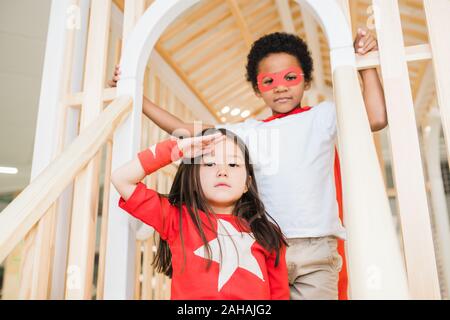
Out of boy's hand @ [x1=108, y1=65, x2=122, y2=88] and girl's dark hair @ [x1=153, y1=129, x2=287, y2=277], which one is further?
boy's hand @ [x1=108, y1=65, x2=122, y2=88]

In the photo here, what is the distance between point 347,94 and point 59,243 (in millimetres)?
1078

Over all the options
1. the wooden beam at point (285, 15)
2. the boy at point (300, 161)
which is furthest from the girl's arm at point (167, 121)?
the wooden beam at point (285, 15)

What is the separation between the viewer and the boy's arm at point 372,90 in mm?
1408

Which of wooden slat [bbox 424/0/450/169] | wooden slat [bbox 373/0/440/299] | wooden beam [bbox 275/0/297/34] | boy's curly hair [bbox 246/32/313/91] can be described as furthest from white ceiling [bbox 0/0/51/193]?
wooden slat [bbox 424/0/450/169]

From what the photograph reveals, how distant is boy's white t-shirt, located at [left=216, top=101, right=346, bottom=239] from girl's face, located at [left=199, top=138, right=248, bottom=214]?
0.17 meters

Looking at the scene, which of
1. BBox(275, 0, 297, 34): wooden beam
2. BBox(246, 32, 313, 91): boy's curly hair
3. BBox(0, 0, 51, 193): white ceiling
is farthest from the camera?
BBox(275, 0, 297, 34): wooden beam

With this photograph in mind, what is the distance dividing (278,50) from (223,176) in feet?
2.39

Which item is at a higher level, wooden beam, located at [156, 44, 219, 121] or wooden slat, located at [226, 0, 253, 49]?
wooden slat, located at [226, 0, 253, 49]

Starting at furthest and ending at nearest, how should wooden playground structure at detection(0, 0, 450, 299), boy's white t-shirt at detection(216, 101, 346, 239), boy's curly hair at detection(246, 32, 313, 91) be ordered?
boy's curly hair at detection(246, 32, 313, 91), boy's white t-shirt at detection(216, 101, 346, 239), wooden playground structure at detection(0, 0, 450, 299)

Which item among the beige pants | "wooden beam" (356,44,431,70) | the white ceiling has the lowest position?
the beige pants

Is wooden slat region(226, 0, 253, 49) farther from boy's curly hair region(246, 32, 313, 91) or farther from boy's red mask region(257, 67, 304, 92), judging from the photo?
boy's red mask region(257, 67, 304, 92)

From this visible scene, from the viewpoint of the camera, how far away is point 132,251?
1422 mm

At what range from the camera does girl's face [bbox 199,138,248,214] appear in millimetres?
1355

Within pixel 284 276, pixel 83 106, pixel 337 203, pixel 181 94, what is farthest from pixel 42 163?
pixel 181 94
